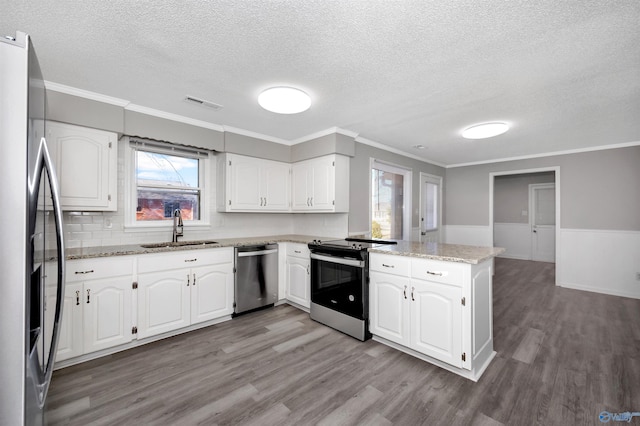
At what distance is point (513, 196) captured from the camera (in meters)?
7.38

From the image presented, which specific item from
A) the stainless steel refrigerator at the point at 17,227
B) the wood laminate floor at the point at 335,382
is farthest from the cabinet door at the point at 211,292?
the stainless steel refrigerator at the point at 17,227

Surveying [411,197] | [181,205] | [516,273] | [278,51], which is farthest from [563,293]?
[181,205]

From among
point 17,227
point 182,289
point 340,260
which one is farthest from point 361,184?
point 17,227

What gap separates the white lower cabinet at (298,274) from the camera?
3.46 m

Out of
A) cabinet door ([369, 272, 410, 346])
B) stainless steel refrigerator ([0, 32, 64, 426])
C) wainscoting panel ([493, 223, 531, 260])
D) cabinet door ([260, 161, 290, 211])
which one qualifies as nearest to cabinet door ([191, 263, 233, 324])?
cabinet door ([260, 161, 290, 211])

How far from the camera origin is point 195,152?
3535mm

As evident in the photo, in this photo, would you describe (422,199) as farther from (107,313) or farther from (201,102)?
(107,313)

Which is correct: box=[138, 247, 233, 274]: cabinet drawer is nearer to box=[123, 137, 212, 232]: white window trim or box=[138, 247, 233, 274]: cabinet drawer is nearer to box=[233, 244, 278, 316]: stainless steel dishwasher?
box=[233, 244, 278, 316]: stainless steel dishwasher

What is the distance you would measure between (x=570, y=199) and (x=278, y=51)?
17.8 feet

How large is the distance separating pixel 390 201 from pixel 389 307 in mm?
2566

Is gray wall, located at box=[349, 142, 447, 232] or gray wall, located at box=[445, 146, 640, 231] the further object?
gray wall, located at box=[445, 146, 640, 231]

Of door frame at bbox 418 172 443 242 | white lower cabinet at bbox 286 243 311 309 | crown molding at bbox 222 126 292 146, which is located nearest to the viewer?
white lower cabinet at bbox 286 243 311 309

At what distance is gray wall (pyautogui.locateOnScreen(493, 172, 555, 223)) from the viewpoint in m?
7.10

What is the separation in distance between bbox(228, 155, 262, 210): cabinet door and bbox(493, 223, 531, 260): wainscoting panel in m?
6.72
